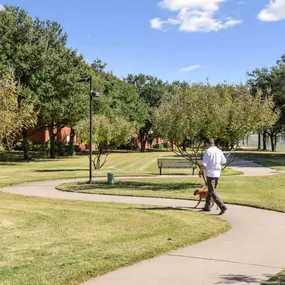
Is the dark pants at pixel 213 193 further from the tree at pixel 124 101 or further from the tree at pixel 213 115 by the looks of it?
the tree at pixel 124 101

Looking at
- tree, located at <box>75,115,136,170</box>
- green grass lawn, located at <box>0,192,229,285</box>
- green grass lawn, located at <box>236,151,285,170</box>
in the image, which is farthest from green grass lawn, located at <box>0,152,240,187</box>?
green grass lawn, located at <box>0,192,229,285</box>

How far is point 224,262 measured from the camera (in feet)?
20.5

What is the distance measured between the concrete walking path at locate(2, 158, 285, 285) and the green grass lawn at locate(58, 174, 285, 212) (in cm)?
293

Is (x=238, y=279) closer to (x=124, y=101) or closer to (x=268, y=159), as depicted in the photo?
(x=268, y=159)

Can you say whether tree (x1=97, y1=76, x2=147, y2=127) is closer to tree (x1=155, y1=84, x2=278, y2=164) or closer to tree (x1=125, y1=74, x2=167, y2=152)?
tree (x1=125, y1=74, x2=167, y2=152)

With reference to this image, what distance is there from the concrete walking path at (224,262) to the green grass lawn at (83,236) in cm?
28

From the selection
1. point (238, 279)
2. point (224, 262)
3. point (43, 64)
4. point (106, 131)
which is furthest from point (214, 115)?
point (43, 64)

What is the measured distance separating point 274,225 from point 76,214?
15.1 ft

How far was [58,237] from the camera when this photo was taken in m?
7.89

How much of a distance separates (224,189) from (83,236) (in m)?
9.02

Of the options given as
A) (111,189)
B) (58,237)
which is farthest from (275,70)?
(58,237)

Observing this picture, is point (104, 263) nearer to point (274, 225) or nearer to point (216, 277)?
point (216, 277)

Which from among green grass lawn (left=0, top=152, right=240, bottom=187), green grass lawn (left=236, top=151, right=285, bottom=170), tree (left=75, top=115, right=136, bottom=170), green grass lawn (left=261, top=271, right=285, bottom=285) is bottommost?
green grass lawn (left=261, top=271, right=285, bottom=285)

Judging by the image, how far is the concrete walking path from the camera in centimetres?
546
